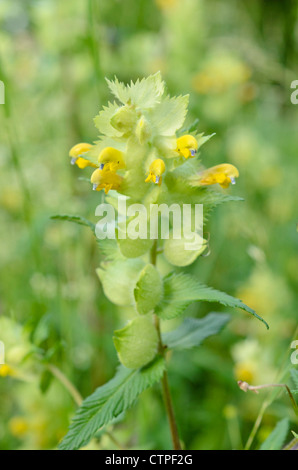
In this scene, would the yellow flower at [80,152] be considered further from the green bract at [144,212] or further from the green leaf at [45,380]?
the green leaf at [45,380]

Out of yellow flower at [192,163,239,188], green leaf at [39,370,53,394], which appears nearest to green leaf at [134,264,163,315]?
yellow flower at [192,163,239,188]

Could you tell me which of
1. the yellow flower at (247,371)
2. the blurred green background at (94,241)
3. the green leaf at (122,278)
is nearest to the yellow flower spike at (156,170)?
the green leaf at (122,278)

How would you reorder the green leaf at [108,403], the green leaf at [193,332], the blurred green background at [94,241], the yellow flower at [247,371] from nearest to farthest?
the green leaf at [108,403]
the green leaf at [193,332]
the yellow flower at [247,371]
the blurred green background at [94,241]

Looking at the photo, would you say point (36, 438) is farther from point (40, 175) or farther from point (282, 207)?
point (282, 207)

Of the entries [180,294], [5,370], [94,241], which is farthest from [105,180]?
[94,241]

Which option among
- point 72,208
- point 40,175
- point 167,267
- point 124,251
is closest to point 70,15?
point 40,175

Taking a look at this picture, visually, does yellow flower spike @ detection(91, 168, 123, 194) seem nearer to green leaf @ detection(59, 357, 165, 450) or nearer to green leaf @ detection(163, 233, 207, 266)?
green leaf @ detection(163, 233, 207, 266)

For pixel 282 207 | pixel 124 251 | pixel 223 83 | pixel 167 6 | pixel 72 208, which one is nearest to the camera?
pixel 124 251
